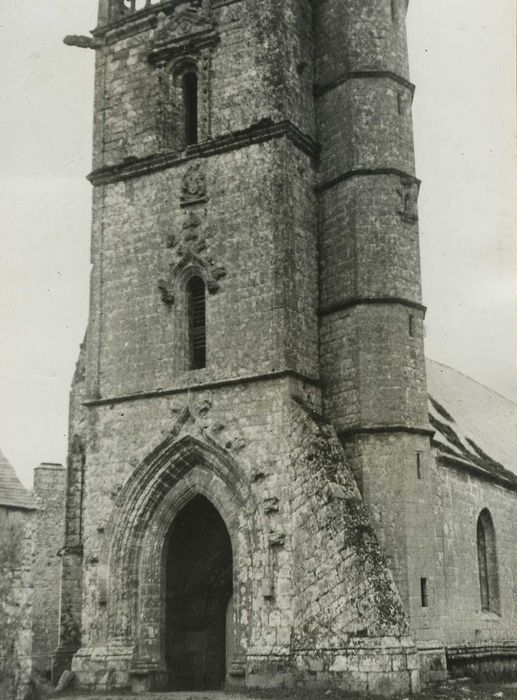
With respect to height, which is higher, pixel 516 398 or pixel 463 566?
pixel 516 398

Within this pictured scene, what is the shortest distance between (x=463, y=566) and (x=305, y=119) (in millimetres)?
9710

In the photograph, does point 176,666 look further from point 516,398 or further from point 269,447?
point 516,398

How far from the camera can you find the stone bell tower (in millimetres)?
17281

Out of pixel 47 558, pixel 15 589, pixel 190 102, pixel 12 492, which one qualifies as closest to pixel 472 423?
pixel 47 558

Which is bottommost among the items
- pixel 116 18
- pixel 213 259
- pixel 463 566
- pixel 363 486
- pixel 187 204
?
pixel 463 566

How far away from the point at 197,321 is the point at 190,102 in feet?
16.2

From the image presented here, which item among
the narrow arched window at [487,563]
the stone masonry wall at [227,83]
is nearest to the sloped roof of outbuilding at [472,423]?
the narrow arched window at [487,563]

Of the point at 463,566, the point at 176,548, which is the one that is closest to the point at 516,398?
the point at 463,566

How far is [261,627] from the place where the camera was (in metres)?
17.0

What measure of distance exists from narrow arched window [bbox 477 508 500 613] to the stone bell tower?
5.41 meters

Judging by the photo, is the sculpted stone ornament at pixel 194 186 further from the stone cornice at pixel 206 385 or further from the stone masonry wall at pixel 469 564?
the stone masonry wall at pixel 469 564

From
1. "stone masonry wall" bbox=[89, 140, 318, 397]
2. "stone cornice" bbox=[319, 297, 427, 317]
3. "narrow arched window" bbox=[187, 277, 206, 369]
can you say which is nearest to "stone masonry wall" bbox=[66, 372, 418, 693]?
"stone masonry wall" bbox=[89, 140, 318, 397]

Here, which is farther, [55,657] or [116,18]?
[116,18]

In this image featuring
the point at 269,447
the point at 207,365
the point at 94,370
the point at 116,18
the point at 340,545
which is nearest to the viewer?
the point at 340,545
